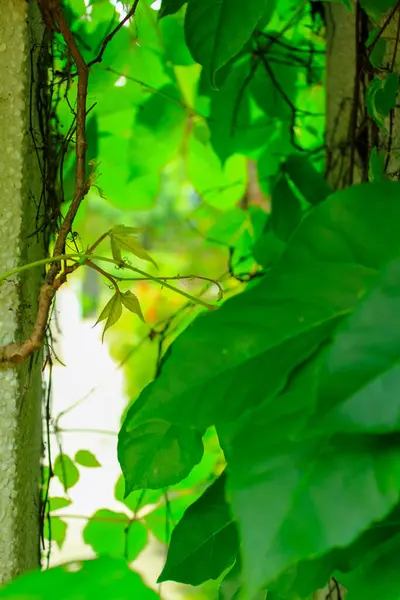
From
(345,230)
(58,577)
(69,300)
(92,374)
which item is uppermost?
(69,300)

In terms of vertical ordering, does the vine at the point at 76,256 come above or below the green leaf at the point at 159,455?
above

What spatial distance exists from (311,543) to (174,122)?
2.09ft

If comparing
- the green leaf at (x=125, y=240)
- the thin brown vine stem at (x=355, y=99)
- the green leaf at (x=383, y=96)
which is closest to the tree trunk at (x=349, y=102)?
the thin brown vine stem at (x=355, y=99)

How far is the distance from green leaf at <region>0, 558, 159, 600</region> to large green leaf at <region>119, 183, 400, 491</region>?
58 mm

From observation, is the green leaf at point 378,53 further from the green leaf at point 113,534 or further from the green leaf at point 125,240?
the green leaf at point 113,534

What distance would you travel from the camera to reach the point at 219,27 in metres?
0.38

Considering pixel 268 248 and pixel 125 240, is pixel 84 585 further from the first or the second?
pixel 268 248

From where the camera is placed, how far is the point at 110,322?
39cm

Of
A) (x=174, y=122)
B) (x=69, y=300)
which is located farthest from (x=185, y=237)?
(x=69, y=300)

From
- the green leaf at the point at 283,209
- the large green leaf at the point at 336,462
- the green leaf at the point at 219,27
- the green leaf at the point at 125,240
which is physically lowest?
the large green leaf at the point at 336,462

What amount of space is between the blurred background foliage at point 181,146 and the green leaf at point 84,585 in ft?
1.17

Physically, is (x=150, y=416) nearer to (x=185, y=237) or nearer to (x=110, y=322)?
A: (x=110, y=322)

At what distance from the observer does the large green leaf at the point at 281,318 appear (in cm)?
24

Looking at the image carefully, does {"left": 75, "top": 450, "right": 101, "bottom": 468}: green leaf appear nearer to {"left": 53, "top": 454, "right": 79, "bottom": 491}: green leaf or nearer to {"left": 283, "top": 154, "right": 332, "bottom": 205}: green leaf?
{"left": 53, "top": 454, "right": 79, "bottom": 491}: green leaf
